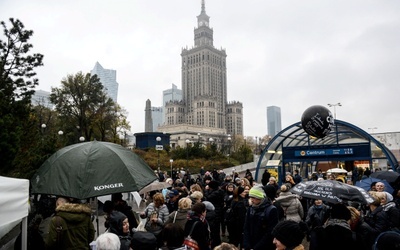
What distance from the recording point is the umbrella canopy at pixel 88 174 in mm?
4711

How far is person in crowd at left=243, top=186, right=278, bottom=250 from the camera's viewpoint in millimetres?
5013

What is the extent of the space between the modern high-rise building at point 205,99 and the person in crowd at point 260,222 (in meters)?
133

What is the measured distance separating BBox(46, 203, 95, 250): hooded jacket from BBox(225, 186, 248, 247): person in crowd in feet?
12.0

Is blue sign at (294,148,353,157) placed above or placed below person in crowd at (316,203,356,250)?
above

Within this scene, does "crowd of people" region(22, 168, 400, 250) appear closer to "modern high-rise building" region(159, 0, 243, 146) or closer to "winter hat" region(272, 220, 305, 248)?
"winter hat" region(272, 220, 305, 248)

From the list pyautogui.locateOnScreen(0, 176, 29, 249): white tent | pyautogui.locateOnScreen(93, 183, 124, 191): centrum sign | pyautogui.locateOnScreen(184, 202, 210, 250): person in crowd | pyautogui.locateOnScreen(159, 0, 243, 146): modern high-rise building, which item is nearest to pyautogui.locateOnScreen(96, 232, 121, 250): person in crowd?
pyautogui.locateOnScreen(93, 183, 124, 191): centrum sign

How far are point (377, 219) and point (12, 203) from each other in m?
5.62

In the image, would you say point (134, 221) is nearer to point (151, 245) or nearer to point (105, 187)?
point (105, 187)

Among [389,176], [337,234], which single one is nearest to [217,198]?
[337,234]

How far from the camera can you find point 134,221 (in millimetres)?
5867

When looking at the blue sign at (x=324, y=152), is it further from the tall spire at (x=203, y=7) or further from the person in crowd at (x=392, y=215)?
the tall spire at (x=203, y=7)

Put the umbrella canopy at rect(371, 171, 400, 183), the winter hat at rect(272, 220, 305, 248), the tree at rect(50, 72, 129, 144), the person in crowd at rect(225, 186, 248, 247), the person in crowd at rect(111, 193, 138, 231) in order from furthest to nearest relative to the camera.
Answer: the tree at rect(50, 72, 129, 144) < the umbrella canopy at rect(371, 171, 400, 183) < the person in crowd at rect(225, 186, 248, 247) < the person in crowd at rect(111, 193, 138, 231) < the winter hat at rect(272, 220, 305, 248)

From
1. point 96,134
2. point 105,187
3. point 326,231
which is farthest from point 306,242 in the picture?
point 96,134

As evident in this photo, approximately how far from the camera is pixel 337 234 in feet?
13.2
